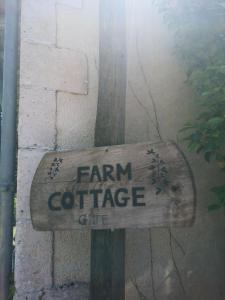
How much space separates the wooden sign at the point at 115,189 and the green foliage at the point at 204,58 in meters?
0.77

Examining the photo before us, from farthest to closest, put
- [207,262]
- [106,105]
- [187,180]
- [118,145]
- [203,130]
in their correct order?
[207,262] → [203,130] → [106,105] → [118,145] → [187,180]

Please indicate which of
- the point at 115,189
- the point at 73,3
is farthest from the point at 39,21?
the point at 115,189

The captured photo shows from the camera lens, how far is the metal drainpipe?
9.85 feet

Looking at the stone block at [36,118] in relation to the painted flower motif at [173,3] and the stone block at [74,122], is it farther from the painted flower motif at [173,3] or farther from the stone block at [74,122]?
the painted flower motif at [173,3]

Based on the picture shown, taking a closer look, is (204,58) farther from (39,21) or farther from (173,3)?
(39,21)

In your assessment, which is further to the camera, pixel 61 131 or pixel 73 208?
pixel 61 131

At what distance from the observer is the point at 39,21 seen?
3201mm

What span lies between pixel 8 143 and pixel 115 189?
102cm

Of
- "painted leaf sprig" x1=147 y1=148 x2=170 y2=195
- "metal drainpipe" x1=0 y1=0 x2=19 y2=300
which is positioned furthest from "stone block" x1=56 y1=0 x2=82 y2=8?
"painted leaf sprig" x1=147 y1=148 x2=170 y2=195

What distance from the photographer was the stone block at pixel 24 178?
3.04 m

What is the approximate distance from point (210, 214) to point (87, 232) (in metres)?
1.06

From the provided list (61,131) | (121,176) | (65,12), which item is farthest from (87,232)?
(65,12)

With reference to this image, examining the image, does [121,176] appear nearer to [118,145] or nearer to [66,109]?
[118,145]

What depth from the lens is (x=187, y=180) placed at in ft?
7.44
